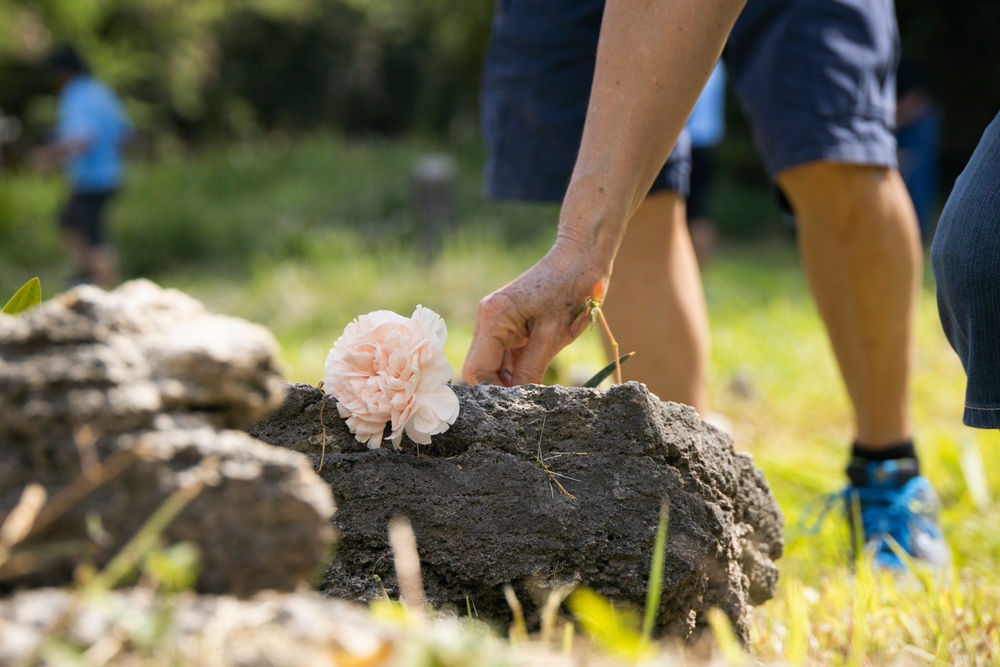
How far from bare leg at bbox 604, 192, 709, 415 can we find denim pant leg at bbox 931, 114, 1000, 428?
2.60 feet

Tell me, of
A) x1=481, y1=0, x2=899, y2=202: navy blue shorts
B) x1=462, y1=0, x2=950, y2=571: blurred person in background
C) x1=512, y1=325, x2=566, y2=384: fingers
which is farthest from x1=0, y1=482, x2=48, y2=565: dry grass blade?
x1=481, y1=0, x2=899, y2=202: navy blue shorts

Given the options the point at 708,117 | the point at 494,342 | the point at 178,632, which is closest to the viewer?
the point at 178,632

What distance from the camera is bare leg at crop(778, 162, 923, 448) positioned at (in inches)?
86.9

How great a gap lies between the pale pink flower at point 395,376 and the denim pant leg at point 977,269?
2.55ft

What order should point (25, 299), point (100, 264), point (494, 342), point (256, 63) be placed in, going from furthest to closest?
point (256, 63)
point (100, 264)
point (494, 342)
point (25, 299)

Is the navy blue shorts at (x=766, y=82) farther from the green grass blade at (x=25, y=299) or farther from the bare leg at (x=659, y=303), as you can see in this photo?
the green grass blade at (x=25, y=299)

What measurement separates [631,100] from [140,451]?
39.8 inches

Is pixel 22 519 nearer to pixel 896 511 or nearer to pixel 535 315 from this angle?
pixel 535 315

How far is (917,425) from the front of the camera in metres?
3.61

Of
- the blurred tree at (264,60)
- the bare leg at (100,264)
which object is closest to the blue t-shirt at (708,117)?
the bare leg at (100,264)

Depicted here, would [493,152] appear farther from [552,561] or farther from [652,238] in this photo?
[552,561]

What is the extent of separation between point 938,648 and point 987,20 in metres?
11.6

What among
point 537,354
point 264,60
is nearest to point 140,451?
point 537,354

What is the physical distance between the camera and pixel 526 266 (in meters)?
7.36
